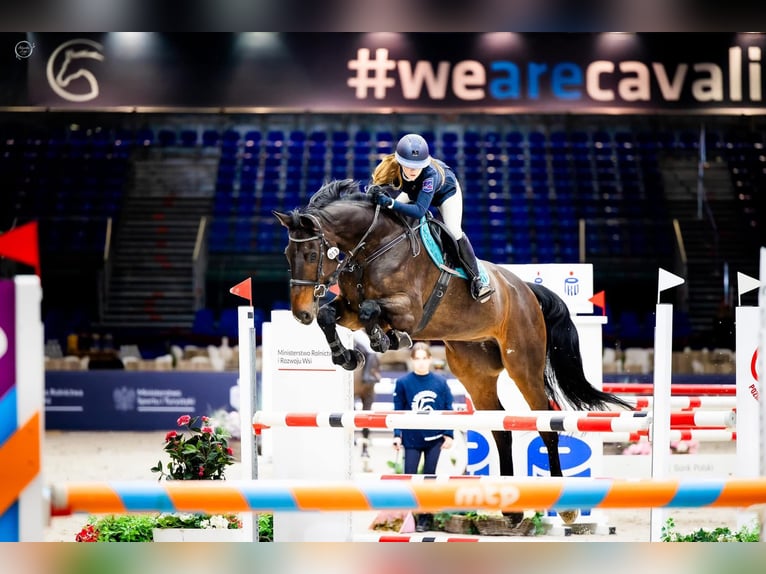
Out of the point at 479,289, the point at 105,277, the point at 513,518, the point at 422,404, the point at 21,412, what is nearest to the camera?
the point at 21,412

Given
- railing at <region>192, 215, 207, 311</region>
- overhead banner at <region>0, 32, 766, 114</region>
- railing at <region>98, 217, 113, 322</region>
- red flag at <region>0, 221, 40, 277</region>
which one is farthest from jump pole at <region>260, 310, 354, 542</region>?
railing at <region>98, 217, 113, 322</region>

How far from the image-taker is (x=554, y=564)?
1813 millimetres

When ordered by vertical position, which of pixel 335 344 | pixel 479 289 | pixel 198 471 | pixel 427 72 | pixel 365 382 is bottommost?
pixel 198 471

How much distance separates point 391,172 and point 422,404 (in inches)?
58.2

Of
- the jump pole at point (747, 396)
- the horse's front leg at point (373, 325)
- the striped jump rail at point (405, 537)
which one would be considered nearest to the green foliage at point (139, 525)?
the striped jump rail at point (405, 537)

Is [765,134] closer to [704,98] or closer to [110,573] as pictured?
[704,98]

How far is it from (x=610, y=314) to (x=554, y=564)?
30.5 feet

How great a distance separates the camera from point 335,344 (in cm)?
360

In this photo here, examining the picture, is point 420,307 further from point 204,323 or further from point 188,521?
point 204,323

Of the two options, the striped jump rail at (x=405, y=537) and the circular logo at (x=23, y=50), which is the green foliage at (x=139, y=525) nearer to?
the striped jump rail at (x=405, y=537)

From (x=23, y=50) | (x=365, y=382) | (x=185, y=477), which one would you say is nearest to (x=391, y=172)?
(x=185, y=477)

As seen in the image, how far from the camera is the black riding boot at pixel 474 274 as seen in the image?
3951 millimetres

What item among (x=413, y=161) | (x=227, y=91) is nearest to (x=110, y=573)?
(x=413, y=161)

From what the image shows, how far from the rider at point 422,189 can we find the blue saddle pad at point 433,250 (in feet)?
0.11
